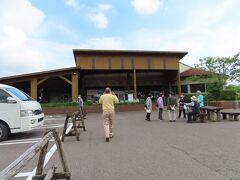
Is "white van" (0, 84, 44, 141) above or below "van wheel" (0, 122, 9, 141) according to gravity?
above

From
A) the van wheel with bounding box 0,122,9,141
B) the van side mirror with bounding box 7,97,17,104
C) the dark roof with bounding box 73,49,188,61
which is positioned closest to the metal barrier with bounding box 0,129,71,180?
the van side mirror with bounding box 7,97,17,104

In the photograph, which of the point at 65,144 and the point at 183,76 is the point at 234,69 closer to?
the point at 183,76

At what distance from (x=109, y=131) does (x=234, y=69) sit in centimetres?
2480

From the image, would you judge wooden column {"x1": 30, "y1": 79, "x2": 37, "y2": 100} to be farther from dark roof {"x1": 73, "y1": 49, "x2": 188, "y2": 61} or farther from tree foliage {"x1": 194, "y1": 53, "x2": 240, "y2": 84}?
tree foliage {"x1": 194, "y1": 53, "x2": 240, "y2": 84}

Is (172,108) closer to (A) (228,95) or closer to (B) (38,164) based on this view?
(B) (38,164)

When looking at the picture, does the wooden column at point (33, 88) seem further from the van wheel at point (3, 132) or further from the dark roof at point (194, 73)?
the dark roof at point (194, 73)

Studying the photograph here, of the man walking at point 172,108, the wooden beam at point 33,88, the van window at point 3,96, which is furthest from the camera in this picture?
the wooden beam at point 33,88

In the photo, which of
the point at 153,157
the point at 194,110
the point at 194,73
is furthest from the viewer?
the point at 194,73

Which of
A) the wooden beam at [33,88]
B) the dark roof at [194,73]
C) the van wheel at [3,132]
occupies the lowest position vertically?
the van wheel at [3,132]

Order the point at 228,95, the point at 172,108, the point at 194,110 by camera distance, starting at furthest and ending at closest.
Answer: the point at 228,95 → the point at 172,108 → the point at 194,110

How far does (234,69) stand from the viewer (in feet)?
99.8

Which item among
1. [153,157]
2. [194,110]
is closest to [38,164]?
[153,157]

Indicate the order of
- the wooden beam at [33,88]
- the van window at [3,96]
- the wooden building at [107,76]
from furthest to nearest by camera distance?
the wooden building at [107,76]
the wooden beam at [33,88]
the van window at [3,96]

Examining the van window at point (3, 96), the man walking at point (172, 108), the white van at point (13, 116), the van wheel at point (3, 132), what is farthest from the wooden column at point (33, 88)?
the van wheel at point (3, 132)
